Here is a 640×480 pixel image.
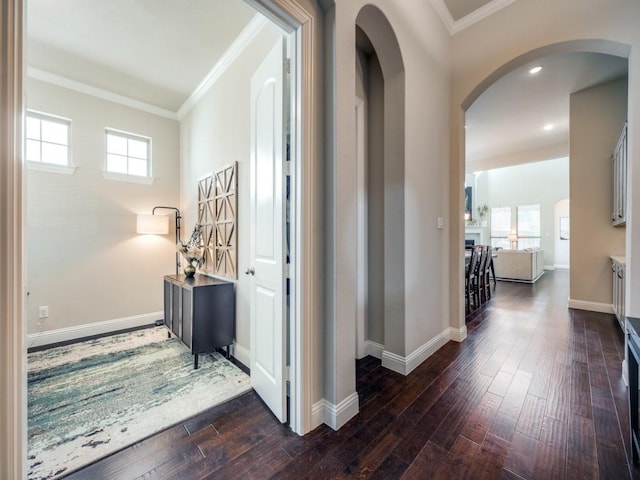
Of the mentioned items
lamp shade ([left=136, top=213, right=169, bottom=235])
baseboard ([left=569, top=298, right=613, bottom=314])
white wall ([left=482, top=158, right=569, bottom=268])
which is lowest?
baseboard ([left=569, top=298, right=613, bottom=314])

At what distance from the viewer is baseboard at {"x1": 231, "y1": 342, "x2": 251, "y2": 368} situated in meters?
2.46

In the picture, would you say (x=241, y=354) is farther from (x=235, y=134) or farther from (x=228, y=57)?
(x=228, y=57)

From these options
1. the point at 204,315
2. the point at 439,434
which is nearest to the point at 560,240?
the point at 439,434

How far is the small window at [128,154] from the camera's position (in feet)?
11.6

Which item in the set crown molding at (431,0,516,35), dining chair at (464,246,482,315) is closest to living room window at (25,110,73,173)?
crown molding at (431,0,516,35)

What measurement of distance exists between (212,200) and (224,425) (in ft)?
7.62

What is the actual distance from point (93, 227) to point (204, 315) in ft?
7.15

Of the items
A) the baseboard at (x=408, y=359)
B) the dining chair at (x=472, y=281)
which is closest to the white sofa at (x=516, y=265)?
the dining chair at (x=472, y=281)

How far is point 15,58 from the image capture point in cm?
75

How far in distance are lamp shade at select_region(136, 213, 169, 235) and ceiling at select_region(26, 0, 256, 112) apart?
168 centimetres

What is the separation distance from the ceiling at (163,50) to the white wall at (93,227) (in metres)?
0.36

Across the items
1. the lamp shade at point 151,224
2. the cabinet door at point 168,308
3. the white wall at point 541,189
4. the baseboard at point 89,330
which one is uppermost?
the white wall at point 541,189

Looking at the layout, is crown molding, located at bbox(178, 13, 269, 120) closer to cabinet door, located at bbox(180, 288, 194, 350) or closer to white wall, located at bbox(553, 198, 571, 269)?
cabinet door, located at bbox(180, 288, 194, 350)

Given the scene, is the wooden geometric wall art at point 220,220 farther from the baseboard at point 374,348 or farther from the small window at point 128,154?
the baseboard at point 374,348
